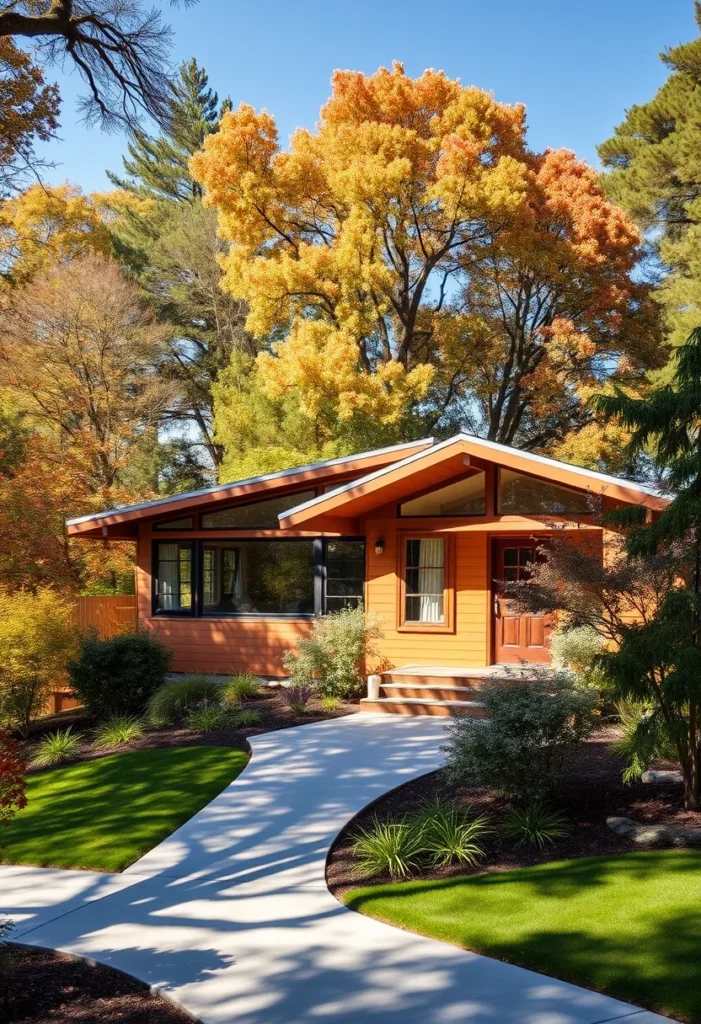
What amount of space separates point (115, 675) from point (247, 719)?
7.37 feet

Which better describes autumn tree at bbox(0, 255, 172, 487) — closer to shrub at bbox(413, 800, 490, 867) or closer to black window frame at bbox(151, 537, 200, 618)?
black window frame at bbox(151, 537, 200, 618)

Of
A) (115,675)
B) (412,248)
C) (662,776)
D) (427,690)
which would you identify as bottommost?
(662,776)

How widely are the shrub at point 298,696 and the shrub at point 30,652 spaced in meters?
3.16

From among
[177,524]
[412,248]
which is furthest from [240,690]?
[412,248]

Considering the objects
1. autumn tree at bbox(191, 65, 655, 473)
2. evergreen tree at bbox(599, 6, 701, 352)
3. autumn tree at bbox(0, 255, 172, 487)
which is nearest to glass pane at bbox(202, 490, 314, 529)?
autumn tree at bbox(191, 65, 655, 473)

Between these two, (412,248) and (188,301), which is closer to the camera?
(412,248)

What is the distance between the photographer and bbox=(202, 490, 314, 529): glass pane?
1589 cm

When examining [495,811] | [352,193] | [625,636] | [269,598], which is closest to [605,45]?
[352,193]

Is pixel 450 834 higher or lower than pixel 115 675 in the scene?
lower

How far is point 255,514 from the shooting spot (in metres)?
16.1

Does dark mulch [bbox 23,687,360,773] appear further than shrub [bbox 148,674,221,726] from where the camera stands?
No

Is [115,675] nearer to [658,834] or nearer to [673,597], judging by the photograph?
[658,834]

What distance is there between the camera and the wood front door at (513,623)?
46.6 ft

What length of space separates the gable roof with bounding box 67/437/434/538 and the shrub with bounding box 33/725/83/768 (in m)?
5.22
